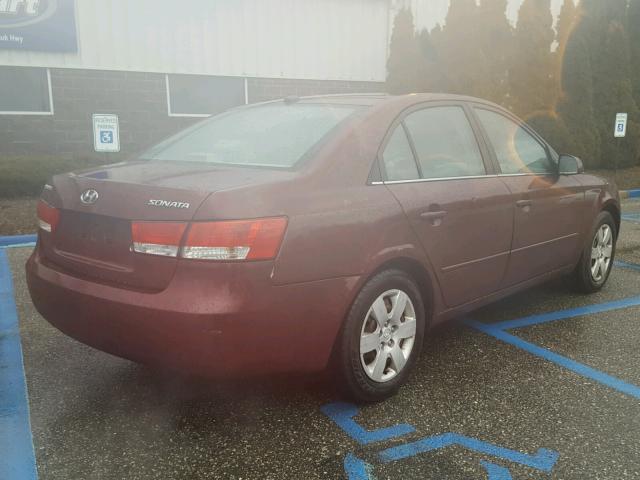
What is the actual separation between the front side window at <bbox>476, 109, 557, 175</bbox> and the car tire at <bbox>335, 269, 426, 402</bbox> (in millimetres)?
1295

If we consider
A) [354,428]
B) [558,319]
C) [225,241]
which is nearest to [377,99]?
[225,241]

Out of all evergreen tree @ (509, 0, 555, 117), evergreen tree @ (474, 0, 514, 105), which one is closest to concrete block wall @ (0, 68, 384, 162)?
evergreen tree @ (474, 0, 514, 105)

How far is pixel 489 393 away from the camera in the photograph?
10.5 feet

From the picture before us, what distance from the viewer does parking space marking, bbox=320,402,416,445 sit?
2734mm

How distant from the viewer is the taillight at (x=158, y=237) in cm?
245

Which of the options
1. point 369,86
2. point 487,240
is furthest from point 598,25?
point 487,240

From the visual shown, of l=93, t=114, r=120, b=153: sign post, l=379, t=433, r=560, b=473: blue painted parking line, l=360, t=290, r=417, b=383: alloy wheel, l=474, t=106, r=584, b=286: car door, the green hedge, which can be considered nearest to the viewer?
l=379, t=433, r=560, b=473: blue painted parking line

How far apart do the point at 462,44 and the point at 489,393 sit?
12.8 metres

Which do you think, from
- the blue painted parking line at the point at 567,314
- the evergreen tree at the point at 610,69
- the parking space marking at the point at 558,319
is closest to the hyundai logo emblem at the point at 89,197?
the parking space marking at the point at 558,319

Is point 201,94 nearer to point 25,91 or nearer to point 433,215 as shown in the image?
point 25,91

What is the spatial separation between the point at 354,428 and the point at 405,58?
46.1 ft

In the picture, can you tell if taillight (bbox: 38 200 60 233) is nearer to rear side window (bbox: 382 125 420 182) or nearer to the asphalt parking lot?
the asphalt parking lot

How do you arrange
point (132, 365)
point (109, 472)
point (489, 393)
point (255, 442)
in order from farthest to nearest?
1. point (132, 365)
2. point (489, 393)
3. point (255, 442)
4. point (109, 472)

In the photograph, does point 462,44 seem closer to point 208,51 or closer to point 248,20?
point 248,20
